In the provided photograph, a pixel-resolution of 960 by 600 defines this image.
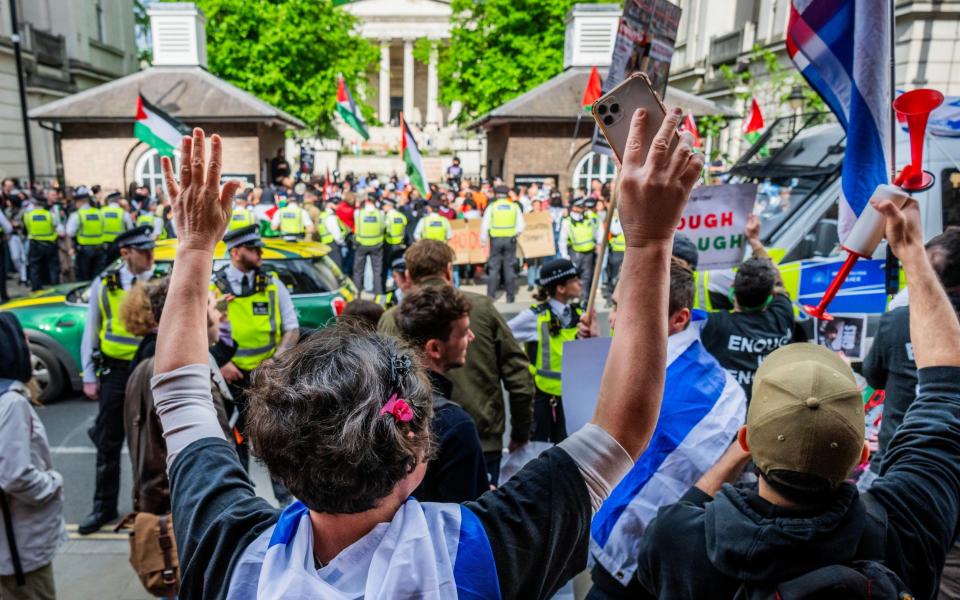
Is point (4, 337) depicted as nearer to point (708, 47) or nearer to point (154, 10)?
point (154, 10)

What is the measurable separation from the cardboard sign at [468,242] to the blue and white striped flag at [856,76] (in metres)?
10.7

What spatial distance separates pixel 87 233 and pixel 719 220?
1200cm

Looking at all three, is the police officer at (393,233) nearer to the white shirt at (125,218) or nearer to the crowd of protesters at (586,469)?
the white shirt at (125,218)

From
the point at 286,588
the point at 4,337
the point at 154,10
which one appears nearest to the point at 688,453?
the point at 286,588

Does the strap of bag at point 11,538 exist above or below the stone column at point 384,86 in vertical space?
below

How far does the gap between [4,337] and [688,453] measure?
2814 millimetres

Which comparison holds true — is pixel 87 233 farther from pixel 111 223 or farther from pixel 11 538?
pixel 11 538

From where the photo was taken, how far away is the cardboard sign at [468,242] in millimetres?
13875

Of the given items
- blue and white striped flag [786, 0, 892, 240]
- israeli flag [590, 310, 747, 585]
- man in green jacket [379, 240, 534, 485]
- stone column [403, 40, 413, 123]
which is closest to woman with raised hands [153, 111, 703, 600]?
israeli flag [590, 310, 747, 585]

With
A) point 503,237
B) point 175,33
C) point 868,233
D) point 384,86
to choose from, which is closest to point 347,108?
point 503,237

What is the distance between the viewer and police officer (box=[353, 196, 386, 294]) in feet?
43.7

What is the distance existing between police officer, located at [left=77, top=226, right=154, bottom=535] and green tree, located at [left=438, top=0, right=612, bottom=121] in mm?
24050

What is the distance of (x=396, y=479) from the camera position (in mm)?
1274

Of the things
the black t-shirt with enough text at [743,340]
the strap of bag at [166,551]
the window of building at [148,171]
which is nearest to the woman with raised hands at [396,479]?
the strap of bag at [166,551]
